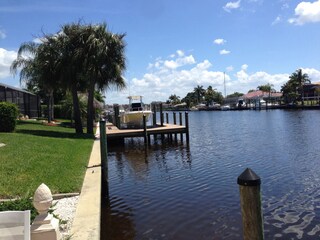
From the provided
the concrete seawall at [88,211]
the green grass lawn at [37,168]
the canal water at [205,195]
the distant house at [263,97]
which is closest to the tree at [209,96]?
the distant house at [263,97]

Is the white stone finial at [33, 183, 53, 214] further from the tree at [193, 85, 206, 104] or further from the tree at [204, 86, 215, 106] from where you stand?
the tree at [193, 85, 206, 104]

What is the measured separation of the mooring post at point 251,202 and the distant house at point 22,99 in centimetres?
3293

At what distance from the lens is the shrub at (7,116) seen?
21.8 meters

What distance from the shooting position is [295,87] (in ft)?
409

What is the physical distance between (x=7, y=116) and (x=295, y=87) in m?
116

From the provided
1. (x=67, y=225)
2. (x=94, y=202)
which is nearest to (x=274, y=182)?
(x=94, y=202)

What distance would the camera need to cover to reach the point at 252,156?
67.6 feet

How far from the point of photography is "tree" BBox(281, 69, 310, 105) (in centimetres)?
12239

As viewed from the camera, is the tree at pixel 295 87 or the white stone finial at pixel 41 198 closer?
the white stone finial at pixel 41 198

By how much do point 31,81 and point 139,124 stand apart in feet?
A: 43.1

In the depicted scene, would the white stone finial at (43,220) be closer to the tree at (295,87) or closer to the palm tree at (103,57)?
the palm tree at (103,57)

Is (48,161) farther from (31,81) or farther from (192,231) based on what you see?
(31,81)

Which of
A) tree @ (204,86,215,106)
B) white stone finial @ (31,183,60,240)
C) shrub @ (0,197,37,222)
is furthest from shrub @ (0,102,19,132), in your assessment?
tree @ (204,86,215,106)

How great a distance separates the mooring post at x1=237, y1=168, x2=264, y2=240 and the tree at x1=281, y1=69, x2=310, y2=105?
123m
